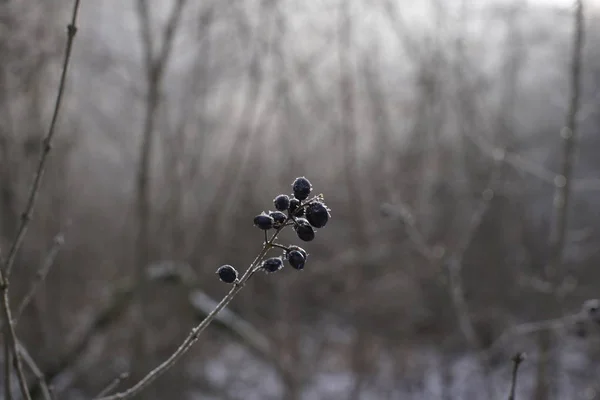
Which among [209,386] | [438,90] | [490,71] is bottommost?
→ [209,386]

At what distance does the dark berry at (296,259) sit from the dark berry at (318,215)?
6cm

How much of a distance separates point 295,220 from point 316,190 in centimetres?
548

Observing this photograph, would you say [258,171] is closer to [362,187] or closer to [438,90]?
[362,187]

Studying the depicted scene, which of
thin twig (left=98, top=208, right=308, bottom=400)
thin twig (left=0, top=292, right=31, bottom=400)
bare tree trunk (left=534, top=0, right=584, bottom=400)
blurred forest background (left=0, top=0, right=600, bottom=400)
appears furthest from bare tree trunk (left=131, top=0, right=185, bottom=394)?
thin twig (left=98, top=208, right=308, bottom=400)

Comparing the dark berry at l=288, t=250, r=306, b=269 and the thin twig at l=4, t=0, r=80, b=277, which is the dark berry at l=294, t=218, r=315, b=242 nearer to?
the dark berry at l=288, t=250, r=306, b=269

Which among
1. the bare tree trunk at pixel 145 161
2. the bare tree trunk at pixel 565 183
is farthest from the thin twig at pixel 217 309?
the bare tree trunk at pixel 145 161

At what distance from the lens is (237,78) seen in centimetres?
575

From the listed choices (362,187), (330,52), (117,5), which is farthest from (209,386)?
(117,5)

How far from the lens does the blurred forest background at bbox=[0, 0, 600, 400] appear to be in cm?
454

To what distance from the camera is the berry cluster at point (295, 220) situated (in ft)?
2.72

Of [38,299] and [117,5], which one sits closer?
[38,299]

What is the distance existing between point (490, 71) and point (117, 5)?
409 cm

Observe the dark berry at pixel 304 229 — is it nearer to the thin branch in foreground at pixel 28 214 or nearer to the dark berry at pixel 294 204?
the dark berry at pixel 294 204

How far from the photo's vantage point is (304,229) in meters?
0.84
